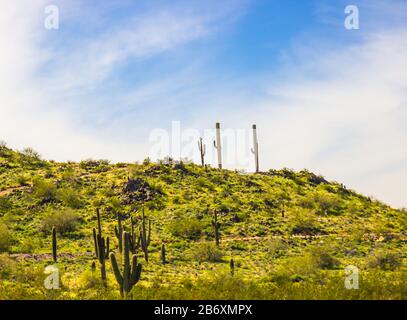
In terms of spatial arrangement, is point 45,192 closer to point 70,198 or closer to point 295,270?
point 70,198

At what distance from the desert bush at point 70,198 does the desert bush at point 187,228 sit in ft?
34.4

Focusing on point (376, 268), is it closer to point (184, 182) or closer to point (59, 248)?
point (59, 248)

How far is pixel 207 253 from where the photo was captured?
110 ft

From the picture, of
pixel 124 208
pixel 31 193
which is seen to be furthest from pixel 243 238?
pixel 31 193

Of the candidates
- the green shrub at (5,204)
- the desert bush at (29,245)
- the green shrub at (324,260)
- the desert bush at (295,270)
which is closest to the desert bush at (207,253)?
the desert bush at (295,270)

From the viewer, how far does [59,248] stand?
36.2 metres

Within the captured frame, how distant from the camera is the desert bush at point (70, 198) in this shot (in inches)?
1850

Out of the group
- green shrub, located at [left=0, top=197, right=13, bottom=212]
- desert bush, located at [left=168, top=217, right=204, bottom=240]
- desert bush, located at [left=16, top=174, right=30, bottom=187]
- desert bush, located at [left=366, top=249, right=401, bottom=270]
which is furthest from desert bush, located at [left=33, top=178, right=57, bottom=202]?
desert bush, located at [left=366, top=249, right=401, bottom=270]

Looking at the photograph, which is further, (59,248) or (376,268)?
(59,248)

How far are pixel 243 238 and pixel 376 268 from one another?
13415 millimetres

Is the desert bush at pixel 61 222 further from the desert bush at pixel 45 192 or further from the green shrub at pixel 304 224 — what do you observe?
the green shrub at pixel 304 224

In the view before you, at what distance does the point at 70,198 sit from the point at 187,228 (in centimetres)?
1341
